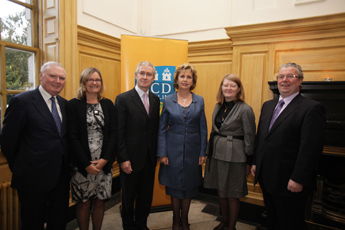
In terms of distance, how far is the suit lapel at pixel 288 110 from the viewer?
1.57 meters

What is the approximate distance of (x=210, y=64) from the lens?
10.8 feet

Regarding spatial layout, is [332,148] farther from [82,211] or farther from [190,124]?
[82,211]

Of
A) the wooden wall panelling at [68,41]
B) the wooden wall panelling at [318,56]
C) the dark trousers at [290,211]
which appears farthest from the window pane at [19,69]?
the wooden wall panelling at [318,56]

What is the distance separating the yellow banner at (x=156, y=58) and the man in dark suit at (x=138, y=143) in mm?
604

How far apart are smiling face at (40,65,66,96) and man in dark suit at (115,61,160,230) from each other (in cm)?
49

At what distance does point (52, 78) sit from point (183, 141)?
1.18 meters

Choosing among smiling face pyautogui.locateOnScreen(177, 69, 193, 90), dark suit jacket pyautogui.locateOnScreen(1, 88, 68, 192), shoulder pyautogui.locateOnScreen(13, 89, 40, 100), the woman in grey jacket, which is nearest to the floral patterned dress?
dark suit jacket pyautogui.locateOnScreen(1, 88, 68, 192)

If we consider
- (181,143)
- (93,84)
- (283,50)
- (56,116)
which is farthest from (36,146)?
(283,50)

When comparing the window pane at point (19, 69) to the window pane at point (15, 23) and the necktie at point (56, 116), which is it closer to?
the window pane at point (15, 23)

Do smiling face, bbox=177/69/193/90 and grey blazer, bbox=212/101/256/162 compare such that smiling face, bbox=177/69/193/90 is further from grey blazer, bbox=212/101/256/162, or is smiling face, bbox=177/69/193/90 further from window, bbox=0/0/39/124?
window, bbox=0/0/39/124

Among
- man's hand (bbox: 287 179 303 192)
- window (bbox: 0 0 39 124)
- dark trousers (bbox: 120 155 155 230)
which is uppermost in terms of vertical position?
window (bbox: 0 0 39 124)

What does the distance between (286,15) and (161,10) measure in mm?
1906

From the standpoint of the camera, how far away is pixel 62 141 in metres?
1.61

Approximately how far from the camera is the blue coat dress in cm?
192
